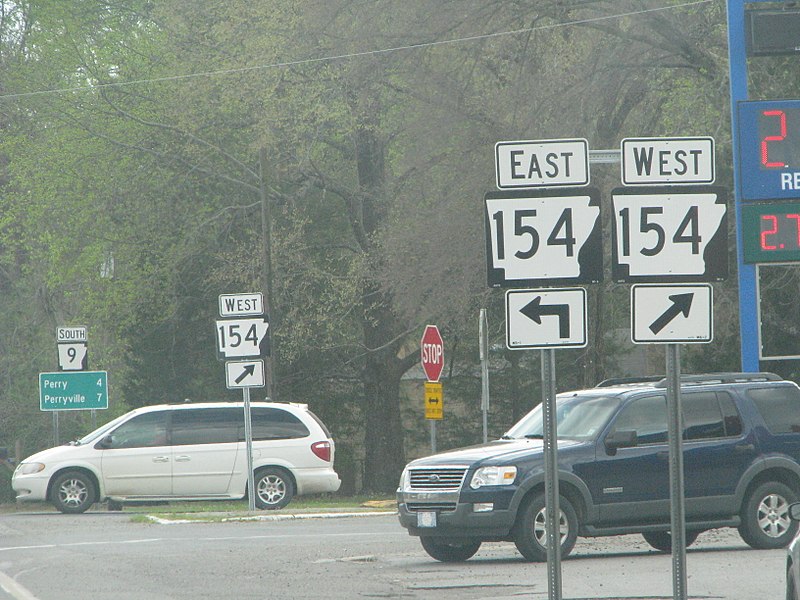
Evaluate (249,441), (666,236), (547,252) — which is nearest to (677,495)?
(666,236)

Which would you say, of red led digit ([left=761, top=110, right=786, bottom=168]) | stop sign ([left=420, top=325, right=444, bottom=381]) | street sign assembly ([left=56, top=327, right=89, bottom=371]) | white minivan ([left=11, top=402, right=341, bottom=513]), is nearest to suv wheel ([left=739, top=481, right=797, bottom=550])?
red led digit ([left=761, top=110, right=786, bottom=168])

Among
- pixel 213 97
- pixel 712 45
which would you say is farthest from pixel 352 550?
pixel 213 97

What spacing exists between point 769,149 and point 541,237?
372 inches

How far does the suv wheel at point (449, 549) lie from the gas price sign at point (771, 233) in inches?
192

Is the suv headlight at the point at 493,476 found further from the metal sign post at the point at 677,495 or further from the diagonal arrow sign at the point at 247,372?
the diagonal arrow sign at the point at 247,372

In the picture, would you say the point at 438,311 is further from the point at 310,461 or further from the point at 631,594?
the point at 631,594

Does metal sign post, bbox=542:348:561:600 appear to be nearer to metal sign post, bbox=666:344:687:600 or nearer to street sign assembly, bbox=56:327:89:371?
metal sign post, bbox=666:344:687:600

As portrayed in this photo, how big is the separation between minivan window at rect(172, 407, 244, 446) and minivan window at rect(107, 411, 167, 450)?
21cm

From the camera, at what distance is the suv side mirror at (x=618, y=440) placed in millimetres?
15172

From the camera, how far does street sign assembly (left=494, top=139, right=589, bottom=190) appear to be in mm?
9141

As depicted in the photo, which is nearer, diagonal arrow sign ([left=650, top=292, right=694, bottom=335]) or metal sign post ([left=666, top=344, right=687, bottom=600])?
metal sign post ([left=666, top=344, right=687, bottom=600])

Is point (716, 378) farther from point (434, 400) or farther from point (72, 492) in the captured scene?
point (72, 492)

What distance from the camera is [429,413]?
2394cm

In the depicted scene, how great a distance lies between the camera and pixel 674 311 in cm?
877
